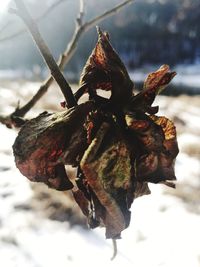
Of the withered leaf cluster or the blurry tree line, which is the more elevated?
the withered leaf cluster

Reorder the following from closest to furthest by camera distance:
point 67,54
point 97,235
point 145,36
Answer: point 67,54, point 97,235, point 145,36

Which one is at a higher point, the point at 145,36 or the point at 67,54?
the point at 67,54

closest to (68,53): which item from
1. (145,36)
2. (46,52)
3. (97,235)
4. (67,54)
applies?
(67,54)

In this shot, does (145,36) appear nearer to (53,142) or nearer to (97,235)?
(97,235)

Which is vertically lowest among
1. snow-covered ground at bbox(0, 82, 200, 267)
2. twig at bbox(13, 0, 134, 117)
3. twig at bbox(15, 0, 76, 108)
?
snow-covered ground at bbox(0, 82, 200, 267)

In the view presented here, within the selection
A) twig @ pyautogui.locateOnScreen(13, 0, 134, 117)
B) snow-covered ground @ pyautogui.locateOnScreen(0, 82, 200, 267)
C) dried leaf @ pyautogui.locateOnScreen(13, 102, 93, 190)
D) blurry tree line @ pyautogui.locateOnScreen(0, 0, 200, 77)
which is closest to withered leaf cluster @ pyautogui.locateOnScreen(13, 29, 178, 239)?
dried leaf @ pyautogui.locateOnScreen(13, 102, 93, 190)

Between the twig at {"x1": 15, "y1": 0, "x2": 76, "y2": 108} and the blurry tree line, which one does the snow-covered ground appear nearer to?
the twig at {"x1": 15, "y1": 0, "x2": 76, "y2": 108}

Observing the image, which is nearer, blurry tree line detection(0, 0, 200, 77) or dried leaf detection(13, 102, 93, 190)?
dried leaf detection(13, 102, 93, 190)
